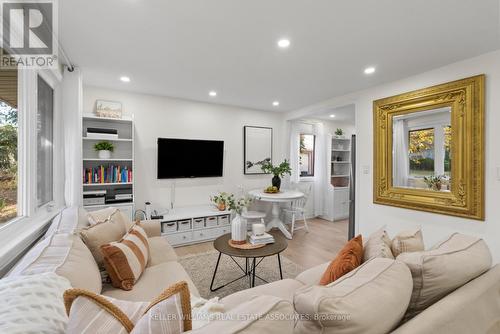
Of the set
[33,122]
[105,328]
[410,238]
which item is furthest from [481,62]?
[33,122]

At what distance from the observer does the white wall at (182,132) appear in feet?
12.6

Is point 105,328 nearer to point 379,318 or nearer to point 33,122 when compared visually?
point 379,318

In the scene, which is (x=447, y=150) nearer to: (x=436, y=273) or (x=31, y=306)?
(x=436, y=273)

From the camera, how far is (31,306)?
0.78 meters

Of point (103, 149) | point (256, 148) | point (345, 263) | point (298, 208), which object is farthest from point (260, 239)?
point (256, 148)

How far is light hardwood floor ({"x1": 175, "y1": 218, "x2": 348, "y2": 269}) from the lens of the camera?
10.8 ft

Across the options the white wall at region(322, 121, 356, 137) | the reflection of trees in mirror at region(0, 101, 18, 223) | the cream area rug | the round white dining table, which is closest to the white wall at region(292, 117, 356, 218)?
the white wall at region(322, 121, 356, 137)

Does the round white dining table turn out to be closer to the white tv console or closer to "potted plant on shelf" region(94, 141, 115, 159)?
the white tv console

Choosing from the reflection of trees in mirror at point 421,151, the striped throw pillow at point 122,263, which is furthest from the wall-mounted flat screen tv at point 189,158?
the reflection of trees in mirror at point 421,151

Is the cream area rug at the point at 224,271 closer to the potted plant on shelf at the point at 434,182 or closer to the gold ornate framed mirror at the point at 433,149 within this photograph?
the gold ornate framed mirror at the point at 433,149

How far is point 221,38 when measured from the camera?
7.06ft

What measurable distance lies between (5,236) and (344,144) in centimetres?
623

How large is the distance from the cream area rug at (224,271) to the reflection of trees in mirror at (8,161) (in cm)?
173

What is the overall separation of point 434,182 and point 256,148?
306 cm
